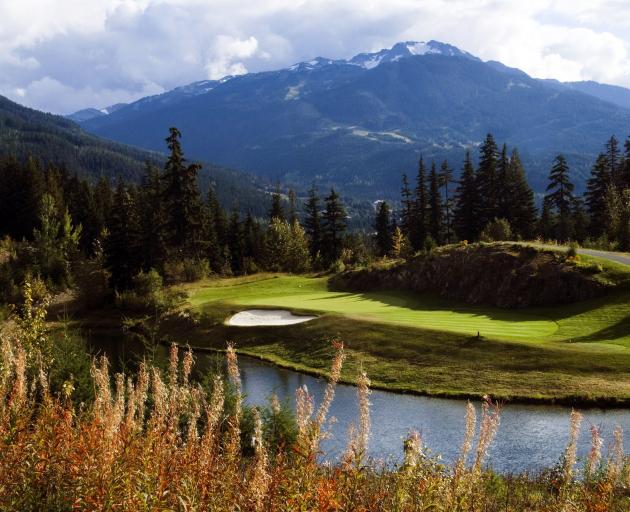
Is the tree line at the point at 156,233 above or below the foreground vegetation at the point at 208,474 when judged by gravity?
above

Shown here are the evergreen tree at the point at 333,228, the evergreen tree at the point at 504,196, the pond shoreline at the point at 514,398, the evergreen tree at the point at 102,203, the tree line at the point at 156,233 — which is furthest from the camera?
the evergreen tree at the point at 102,203

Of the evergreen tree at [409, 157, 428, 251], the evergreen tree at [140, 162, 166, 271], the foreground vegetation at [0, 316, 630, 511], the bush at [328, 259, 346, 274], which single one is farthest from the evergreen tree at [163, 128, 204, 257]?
the foreground vegetation at [0, 316, 630, 511]

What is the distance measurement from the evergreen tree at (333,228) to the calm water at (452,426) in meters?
55.1

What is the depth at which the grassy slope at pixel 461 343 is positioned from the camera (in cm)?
2662

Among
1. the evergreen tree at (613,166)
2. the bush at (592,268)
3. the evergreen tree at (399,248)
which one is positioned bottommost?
the bush at (592,268)

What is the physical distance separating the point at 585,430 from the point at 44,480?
63.2ft

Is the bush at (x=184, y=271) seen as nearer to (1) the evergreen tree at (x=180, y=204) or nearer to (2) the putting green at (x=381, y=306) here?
(1) the evergreen tree at (x=180, y=204)

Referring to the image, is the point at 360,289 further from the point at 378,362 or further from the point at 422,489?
the point at 422,489

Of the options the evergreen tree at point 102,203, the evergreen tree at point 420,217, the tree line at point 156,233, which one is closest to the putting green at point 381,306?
the tree line at point 156,233

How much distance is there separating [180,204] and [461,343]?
154 feet

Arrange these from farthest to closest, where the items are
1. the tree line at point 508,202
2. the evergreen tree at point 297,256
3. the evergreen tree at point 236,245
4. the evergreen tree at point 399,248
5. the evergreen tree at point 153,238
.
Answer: the evergreen tree at point 236,245 < the tree line at point 508,202 < the evergreen tree at point 297,256 < the evergreen tree at point 399,248 < the evergreen tree at point 153,238

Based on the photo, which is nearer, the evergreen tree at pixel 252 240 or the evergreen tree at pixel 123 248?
the evergreen tree at pixel 123 248

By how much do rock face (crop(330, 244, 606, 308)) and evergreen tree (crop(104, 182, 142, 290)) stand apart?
24325mm

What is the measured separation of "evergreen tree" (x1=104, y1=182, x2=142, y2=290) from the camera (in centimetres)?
6212
